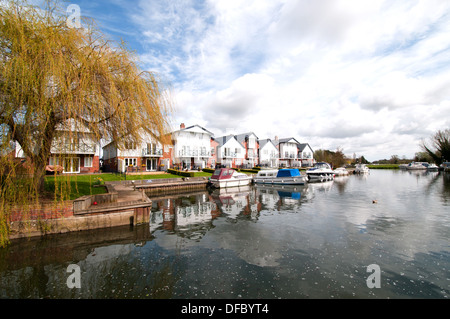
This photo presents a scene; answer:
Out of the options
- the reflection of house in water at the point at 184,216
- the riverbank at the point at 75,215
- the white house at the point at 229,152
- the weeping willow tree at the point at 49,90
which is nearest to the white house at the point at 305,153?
the white house at the point at 229,152

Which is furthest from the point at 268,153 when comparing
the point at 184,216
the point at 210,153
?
the point at 184,216

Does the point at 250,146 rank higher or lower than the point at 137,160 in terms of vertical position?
higher

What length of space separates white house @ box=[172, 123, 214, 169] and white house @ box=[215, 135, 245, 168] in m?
5.41

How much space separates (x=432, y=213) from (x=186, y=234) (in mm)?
16557

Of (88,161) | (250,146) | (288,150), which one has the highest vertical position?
(250,146)

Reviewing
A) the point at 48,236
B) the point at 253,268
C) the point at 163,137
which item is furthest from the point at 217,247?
the point at 48,236

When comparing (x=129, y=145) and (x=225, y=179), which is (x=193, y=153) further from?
(x=129, y=145)

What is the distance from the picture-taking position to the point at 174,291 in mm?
5930

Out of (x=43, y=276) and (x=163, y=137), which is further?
(x=163, y=137)

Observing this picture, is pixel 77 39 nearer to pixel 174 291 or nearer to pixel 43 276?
pixel 43 276

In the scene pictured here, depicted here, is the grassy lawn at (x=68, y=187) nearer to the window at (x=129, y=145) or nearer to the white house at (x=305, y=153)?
the window at (x=129, y=145)

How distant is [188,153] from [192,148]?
1.59 m

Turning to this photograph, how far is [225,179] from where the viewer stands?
28656mm
